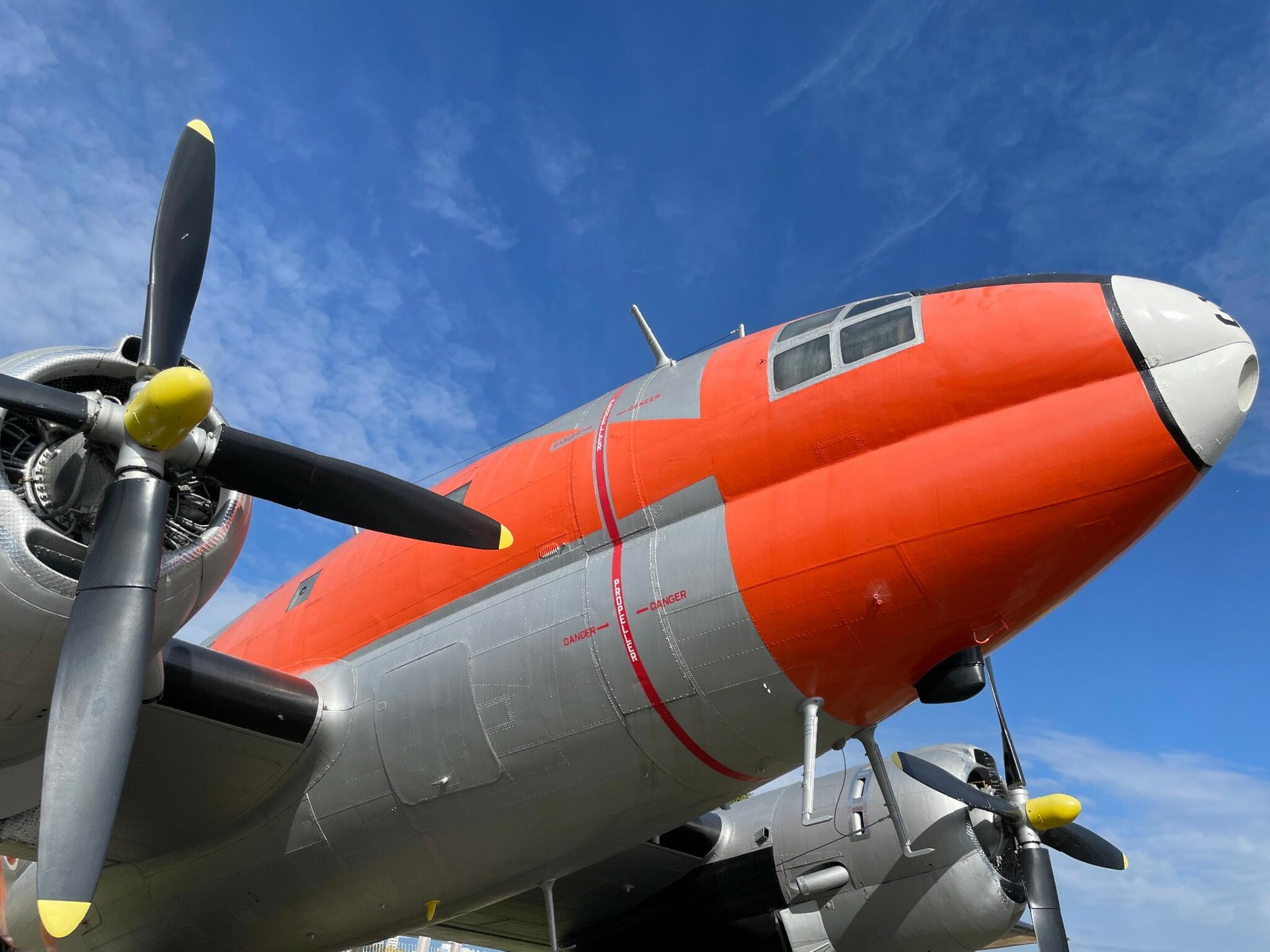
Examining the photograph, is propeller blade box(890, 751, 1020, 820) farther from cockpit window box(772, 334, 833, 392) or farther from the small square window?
the small square window

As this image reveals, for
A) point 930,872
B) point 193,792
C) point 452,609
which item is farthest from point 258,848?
point 930,872

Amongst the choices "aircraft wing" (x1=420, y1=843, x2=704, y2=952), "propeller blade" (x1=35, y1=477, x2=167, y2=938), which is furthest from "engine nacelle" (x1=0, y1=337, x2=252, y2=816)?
"aircraft wing" (x1=420, y1=843, x2=704, y2=952)

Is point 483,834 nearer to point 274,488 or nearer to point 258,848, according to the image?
point 258,848

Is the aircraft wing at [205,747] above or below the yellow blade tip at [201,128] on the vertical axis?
below

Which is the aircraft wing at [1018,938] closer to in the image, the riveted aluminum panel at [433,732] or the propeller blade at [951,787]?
the propeller blade at [951,787]

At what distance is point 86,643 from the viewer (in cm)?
584

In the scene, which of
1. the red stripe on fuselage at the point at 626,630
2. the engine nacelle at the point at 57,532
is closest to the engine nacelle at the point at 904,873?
the red stripe on fuselage at the point at 626,630

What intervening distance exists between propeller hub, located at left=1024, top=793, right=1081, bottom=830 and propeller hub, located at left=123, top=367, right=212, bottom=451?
8.74 metres

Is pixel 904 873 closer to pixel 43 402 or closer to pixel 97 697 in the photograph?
pixel 97 697

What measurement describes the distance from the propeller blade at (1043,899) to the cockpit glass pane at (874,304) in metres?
5.83

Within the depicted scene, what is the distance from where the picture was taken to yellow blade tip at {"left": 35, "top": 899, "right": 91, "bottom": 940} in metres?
5.02

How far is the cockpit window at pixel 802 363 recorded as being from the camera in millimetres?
7176

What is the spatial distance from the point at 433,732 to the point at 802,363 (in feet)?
13.2

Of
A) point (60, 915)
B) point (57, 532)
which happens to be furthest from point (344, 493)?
point (60, 915)
